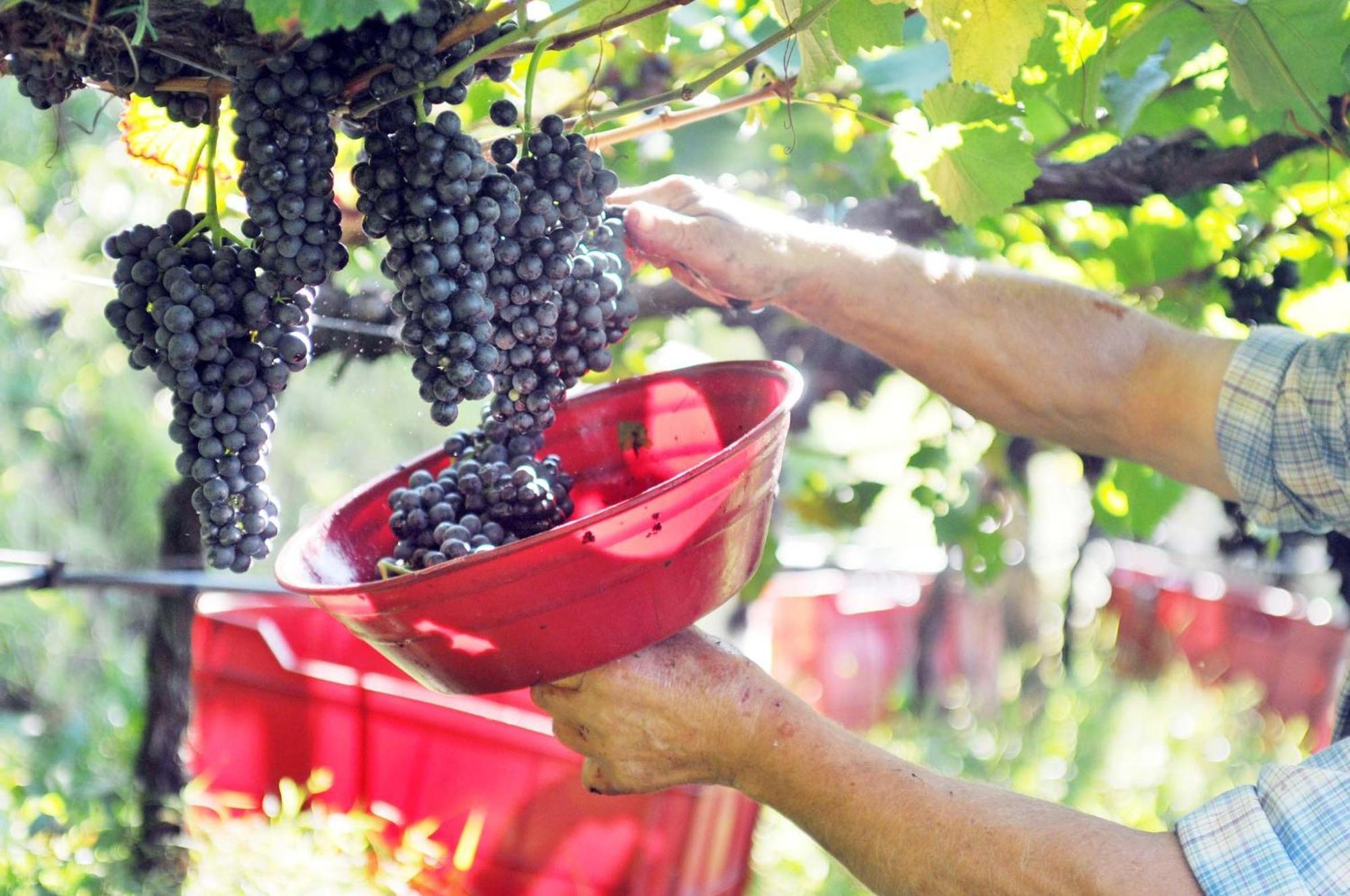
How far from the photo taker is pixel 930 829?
107cm

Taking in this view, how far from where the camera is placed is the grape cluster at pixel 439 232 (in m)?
0.68

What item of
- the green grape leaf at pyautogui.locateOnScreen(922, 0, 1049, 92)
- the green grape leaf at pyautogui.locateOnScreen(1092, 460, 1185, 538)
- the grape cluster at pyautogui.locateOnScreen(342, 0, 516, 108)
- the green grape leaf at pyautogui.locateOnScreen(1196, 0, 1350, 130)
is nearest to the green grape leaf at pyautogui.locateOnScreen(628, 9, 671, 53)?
the green grape leaf at pyautogui.locateOnScreen(922, 0, 1049, 92)

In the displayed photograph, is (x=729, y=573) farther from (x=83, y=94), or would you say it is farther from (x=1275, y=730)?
(x=1275, y=730)

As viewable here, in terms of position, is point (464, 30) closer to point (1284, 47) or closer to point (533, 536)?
point (533, 536)

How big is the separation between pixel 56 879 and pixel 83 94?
174 cm

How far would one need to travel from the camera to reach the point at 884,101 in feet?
6.07

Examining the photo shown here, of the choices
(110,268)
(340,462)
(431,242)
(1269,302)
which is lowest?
(340,462)

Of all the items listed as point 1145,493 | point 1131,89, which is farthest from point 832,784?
point 1145,493

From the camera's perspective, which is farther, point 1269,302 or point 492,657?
point 1269,302

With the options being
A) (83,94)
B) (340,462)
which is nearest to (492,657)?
(83,94)

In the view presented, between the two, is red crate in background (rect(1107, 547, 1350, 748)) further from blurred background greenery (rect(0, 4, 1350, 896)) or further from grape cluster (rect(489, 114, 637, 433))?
grape cluster (rect(489, 114, 637, 433))

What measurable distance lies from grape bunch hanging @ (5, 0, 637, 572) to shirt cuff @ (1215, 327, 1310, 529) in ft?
3.03

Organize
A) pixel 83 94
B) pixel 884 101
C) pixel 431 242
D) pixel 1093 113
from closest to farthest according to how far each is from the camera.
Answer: pixel 431 242 → pixel 1093 113 → pixel 884 101 → pixel 83 94

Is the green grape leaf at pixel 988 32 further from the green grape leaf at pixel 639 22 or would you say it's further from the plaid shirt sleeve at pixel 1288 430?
the plaid shirt sleeve at pixel 1288 430
